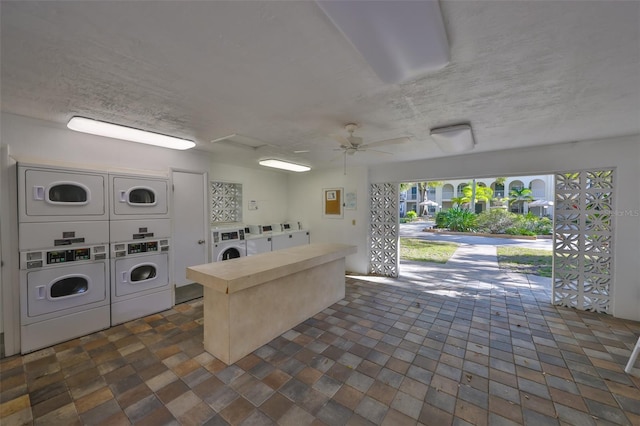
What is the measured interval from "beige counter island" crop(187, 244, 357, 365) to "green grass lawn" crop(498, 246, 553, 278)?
214 inches

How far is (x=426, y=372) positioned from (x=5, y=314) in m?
4.25

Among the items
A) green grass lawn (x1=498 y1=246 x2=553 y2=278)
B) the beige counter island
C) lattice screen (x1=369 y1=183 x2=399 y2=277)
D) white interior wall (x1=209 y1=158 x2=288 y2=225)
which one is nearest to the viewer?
the beige counter island

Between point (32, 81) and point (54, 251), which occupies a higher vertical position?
point (32, 81)

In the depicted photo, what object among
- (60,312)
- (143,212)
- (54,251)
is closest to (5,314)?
(60,312)

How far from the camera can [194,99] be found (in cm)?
227

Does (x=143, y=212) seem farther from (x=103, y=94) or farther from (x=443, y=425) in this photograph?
(x=443, y=425)

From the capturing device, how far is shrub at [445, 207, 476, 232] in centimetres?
1283

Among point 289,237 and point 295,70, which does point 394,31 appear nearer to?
point 295,70

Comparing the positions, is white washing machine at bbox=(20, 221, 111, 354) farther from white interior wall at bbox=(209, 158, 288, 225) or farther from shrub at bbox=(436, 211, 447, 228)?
shrub at bbox=(436, 211, 447, 228)

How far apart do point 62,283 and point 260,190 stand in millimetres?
3880

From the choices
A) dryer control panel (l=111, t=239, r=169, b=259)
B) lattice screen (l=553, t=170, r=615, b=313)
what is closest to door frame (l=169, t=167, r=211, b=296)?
dryer control panel (l=111, t=239, r=169, b=259)

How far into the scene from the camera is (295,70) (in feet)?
5.86

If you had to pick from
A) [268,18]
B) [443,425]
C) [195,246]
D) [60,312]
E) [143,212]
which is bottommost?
[443,425]

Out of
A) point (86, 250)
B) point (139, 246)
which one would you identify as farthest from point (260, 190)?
point (86, 250)
